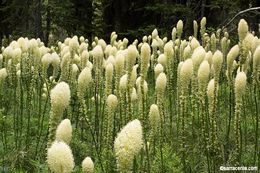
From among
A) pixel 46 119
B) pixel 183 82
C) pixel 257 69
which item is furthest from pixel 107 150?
pixel 46 119

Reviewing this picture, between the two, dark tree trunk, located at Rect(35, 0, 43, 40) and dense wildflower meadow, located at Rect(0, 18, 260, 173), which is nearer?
dense wildflower meadow, located at Rect(0, 18, 260, 173)

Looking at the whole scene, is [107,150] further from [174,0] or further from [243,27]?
[174,0]

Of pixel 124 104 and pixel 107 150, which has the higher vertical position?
pixel 124 104

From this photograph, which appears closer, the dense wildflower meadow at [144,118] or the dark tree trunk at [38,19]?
the dense wildflower meadow at [144,118]

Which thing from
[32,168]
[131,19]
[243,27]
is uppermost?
[131,19]

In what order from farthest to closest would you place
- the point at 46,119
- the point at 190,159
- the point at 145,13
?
the point at 145,13
the point at 46,119
the point at 190,159

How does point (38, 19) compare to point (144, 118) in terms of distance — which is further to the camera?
point (38, 19)

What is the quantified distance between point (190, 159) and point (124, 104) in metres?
0.88

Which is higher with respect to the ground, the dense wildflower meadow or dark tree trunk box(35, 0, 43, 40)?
dark tree trunk box(35, 0, 43, 40)

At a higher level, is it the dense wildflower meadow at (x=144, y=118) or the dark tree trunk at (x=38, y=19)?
the dark tree trunk at (x=38, y=19)

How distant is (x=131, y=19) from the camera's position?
15578mm

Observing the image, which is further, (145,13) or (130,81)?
(145,13)

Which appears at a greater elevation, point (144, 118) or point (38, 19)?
point (38, 19)

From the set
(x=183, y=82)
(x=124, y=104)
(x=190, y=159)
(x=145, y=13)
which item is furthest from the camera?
(x=145, y=13)
